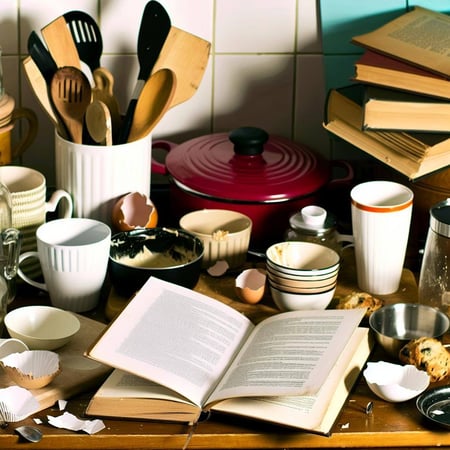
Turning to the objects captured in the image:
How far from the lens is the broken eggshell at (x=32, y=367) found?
1.23 m

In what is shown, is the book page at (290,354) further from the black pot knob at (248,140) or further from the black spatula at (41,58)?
the black spatula at (41,58)

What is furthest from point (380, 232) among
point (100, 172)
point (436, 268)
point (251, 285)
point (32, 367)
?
point (32, 367)

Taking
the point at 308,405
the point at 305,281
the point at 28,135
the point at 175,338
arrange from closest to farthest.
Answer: the point at 308,405 → the point at 175,338 → the point at 305,281 → the point at 28,135

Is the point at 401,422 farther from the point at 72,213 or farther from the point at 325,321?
the point at 72,213

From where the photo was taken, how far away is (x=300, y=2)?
1669 millimetres

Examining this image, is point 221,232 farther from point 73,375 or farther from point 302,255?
point 73,375

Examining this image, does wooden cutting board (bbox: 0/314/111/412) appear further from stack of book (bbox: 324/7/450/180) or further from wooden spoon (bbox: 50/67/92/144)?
stack of book (bbox: 324/7/450/180)

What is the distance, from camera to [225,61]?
1.70m

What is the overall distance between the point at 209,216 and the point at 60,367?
1.31ft

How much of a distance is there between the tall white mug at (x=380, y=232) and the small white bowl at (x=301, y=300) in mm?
89

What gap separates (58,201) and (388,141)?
0.50 m

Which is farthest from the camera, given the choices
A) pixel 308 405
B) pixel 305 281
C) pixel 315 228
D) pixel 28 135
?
pixel 28 135

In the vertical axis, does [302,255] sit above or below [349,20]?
below

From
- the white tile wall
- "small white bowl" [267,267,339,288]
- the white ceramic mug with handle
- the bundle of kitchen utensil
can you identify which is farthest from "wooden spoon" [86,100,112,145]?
"small white bowl" [267,267,339,288]
